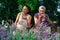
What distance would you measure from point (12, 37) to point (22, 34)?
0.61 ft

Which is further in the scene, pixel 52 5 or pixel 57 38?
pixel 52 5

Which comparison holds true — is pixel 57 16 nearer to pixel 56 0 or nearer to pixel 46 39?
pixel 56 0

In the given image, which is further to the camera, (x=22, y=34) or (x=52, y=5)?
(x=52, y=5)

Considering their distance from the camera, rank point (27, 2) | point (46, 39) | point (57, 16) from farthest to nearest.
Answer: point (57, 16) → point (27, 2) → point (46, 39)

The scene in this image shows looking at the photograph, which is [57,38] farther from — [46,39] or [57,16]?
[57,16]

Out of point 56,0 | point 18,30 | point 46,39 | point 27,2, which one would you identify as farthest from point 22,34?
point 56,0

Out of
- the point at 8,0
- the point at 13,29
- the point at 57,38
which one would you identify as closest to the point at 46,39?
the point at 57,38

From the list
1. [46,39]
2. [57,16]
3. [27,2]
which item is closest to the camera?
[46,39]

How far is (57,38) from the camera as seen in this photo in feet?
15.6

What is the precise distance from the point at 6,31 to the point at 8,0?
224 inches

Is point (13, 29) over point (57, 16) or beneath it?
over

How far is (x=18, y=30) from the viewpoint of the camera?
4871 millimetres

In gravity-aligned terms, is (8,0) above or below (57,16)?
above

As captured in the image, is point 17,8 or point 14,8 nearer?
point 17,8
